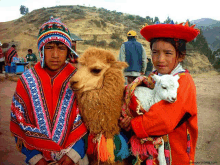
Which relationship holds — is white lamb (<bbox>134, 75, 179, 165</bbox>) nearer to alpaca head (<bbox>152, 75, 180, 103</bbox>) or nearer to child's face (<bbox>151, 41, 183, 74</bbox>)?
alpaca head (<bbox>152, 75, 180, 103</bbox>)

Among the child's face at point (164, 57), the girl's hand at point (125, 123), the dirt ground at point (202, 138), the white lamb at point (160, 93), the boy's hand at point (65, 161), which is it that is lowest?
the dirt ground at point (202, 138)

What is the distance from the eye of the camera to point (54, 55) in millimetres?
1862

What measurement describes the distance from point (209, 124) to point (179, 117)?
429 centimetres

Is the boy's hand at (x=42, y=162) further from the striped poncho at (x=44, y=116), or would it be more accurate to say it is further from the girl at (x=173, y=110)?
the girl at (x=173, y=110)

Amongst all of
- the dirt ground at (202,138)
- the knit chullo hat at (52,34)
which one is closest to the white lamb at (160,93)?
the knit chullo hat at (52,34)

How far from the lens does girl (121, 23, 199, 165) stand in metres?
1.50

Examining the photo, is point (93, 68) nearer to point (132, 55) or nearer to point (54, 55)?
point (54, 55)

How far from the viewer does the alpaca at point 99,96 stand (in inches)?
68.0

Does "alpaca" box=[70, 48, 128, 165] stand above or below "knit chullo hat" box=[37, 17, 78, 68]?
below

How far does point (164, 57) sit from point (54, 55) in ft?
3.40

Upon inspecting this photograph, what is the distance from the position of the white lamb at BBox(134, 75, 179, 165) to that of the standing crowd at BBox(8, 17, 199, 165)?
0.19 feet

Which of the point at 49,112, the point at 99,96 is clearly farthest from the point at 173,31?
the point at 49,112

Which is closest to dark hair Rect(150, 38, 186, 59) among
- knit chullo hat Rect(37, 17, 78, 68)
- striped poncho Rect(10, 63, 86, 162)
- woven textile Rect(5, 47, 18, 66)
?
knit chullo hat Rect(37, 17, 78, 68)

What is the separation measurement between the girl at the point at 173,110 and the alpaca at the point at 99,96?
0.15 meters
